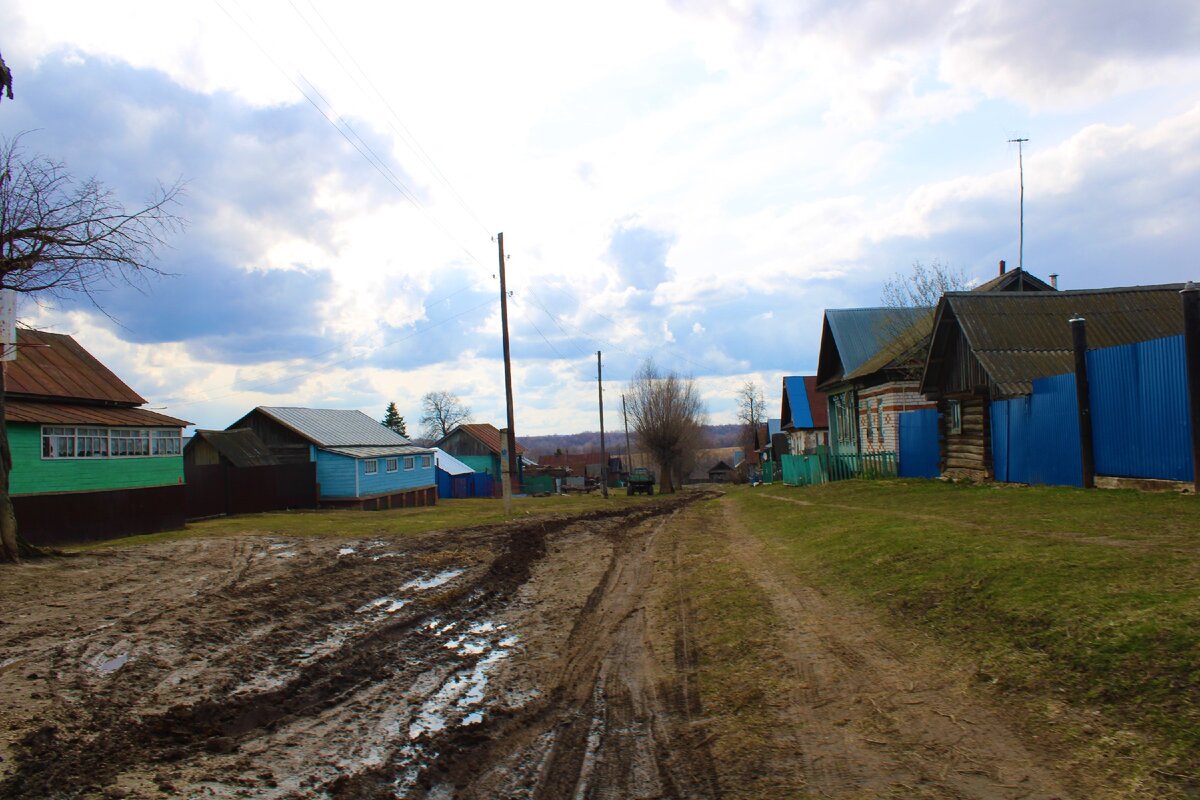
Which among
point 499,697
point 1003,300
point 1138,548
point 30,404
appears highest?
point 1003,300

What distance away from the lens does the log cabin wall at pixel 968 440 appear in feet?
66.3

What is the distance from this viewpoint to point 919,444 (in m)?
26.0

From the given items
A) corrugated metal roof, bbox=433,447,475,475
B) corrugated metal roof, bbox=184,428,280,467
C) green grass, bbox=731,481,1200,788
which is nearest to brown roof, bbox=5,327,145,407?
corrugated metal roof, bbox=184,428,280,467

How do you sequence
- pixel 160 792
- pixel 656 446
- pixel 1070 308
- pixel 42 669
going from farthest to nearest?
pixel 656 446 < pixel 1070 308 < pixel 42 669 < pixel 160 792

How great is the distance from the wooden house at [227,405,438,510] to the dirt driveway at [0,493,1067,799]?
2882 centimetres

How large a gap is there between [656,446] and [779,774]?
56.5 meters

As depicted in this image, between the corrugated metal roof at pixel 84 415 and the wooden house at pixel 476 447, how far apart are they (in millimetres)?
42518

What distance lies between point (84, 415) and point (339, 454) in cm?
1673

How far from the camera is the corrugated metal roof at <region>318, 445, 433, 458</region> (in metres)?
39.7

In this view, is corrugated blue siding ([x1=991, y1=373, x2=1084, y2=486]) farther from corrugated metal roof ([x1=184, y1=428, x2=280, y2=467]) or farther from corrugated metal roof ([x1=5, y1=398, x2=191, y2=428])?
corrugated metal roof ([x1=184, y1=428, x2=280, y2=467])

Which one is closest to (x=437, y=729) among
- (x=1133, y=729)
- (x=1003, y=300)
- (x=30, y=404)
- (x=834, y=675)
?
(x=834, y=675)

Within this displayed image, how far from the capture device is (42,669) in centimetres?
652

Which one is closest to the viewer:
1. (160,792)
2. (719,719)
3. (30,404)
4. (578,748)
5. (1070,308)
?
(160,792)

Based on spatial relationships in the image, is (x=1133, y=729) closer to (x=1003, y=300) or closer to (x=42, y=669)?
(x=42, y=669)
